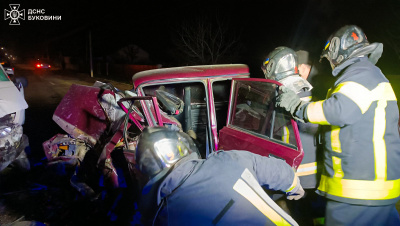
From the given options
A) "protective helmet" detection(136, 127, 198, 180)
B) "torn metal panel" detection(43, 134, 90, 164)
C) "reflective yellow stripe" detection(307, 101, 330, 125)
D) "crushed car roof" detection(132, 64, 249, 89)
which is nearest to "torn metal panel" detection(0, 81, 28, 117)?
"torn metal panel" detection(43, 134, 90, 164)

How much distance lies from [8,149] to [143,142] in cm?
268

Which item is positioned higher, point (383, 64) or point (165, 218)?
point (383, 64)

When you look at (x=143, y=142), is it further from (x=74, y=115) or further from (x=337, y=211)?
(x=74, y=115)

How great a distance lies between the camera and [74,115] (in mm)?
3867

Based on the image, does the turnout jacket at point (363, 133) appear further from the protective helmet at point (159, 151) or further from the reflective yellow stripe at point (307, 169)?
the protective helmet at point (159, 151)

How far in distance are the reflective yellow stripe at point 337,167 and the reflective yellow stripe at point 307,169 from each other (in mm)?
337

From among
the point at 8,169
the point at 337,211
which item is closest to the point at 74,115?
the point at 8,169

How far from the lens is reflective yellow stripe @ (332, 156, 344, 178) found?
180 centimetres

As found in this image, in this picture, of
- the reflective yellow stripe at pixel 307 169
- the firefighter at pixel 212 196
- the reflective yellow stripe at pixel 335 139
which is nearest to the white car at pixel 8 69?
the firefighter at pixel 212 196

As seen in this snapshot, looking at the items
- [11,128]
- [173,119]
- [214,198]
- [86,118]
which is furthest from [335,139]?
[11,128]

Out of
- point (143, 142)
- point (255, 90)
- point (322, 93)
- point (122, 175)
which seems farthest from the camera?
point (322, 93)

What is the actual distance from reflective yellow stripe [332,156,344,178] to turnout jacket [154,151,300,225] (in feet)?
2.57

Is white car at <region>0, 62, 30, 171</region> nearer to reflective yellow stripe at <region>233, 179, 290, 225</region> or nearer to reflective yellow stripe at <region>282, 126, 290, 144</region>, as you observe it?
reflective yellow stripe at <region>233, 179, 290, 225</region>

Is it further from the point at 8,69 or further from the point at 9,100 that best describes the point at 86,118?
the point at 8,69
